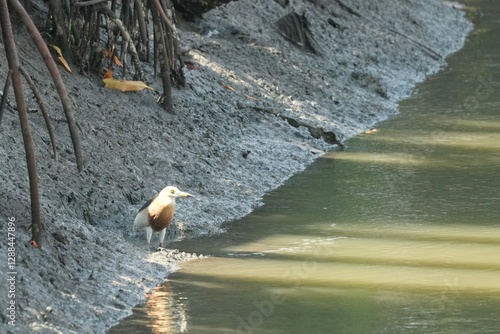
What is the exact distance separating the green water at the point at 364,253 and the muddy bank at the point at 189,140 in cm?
33

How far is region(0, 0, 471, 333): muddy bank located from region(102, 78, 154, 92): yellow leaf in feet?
0.45

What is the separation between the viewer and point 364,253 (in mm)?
10586

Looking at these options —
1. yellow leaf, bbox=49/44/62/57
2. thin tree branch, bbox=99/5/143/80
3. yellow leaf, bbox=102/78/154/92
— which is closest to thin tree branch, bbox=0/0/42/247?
thin tree branch, bbox=99/5/143/80

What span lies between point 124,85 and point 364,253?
13.0ft

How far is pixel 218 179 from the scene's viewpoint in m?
12.7

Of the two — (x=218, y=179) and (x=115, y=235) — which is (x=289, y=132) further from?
(x=115, y=235)

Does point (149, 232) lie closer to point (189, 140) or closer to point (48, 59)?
point (48, 59)

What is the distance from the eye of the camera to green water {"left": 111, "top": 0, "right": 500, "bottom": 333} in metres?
8.77

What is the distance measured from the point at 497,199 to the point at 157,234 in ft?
12.4

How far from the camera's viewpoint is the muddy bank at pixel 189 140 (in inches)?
355

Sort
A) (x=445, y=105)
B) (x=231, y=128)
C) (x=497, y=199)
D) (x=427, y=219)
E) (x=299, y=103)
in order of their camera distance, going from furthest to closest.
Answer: (x=445, y=105) → (x=299, y=103) → (x=231, y=128) → (x=497, y=199) → (x=427, y=219)

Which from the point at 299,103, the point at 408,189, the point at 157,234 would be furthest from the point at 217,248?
the point at 299,103

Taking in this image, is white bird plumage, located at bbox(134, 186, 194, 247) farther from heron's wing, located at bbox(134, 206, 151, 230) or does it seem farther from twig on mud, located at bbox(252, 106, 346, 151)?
twig on mud, located at bbox(252, 106, 346, 151)

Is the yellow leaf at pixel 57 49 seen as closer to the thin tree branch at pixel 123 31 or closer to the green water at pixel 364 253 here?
the thin tree branch at pixel 123 31
